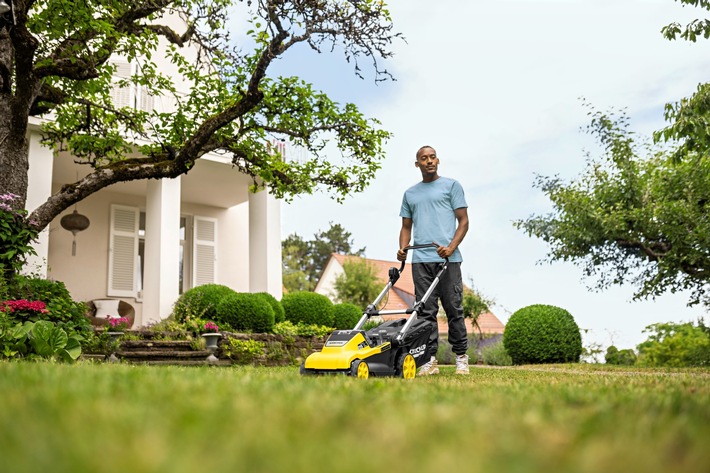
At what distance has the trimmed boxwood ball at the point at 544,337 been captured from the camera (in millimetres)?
14688

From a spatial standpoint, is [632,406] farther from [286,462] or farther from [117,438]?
[117,438]

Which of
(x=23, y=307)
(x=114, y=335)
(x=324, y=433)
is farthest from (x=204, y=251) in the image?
(x=324, y=433)

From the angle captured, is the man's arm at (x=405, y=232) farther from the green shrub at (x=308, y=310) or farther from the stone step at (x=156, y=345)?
the green shrub at (x=308, y=310)

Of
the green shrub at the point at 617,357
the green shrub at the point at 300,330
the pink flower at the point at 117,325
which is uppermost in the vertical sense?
the pink flower at the point at 117,325

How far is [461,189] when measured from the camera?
22.1 ft

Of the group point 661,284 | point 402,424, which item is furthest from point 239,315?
point 402,424

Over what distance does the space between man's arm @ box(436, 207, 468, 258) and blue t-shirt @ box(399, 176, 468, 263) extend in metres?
0.06

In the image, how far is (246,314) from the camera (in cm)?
1241

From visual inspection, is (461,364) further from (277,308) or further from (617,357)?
(617,357)

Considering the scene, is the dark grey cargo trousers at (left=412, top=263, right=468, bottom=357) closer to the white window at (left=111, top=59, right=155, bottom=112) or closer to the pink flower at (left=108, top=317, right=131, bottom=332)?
the pink flower at (left=108, top=317, right=131, bottom=332)

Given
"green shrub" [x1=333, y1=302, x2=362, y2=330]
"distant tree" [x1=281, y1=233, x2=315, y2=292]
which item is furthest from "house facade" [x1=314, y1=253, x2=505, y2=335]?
"green shrub" [x1=333, y1=302, x2=362, y2=330]

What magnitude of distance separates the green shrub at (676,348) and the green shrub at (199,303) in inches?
432

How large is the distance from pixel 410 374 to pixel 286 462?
14.8 feet

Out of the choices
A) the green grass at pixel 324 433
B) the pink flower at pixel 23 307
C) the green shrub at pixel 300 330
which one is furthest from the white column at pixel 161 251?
the green grass at pixel 324 433
